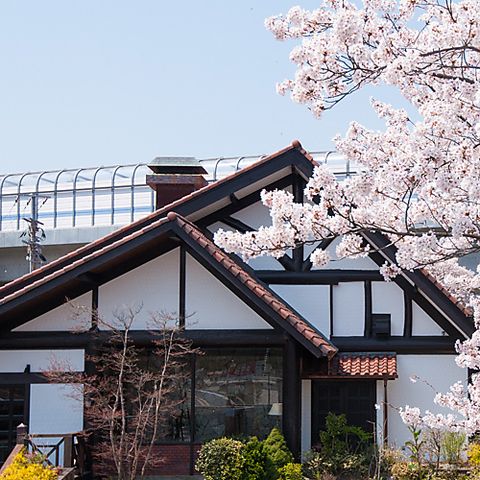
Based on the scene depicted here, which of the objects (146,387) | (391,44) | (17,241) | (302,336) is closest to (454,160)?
(391,44)

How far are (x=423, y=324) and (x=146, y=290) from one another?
498 centimetres

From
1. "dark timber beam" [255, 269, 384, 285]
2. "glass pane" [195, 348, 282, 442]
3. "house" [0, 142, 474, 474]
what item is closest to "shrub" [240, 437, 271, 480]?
"house" [0, 142, 474, 474]

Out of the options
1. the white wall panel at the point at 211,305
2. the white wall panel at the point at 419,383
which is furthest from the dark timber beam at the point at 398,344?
the white wall panel at the point at 211,305

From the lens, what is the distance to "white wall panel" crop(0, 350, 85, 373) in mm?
14000

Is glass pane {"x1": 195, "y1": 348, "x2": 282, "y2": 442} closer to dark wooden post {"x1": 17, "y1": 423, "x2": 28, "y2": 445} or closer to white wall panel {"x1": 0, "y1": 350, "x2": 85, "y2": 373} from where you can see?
white wall panel {"x1": 0, "y1": 350, "x2": 85, "y2": 373}

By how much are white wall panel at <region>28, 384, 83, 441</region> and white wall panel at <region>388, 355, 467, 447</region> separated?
18.1 feet

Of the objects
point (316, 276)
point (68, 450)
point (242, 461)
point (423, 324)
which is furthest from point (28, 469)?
point (423, 324)

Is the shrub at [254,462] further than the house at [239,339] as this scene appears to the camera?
No

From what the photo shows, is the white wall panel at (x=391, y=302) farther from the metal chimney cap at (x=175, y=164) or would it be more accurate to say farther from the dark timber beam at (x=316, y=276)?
the metal chimney cap at (x=175, y=164)

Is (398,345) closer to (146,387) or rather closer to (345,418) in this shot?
(345,418)

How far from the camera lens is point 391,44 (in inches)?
345

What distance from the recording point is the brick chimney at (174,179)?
16.7m

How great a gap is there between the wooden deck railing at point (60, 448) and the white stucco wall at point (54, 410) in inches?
8.0

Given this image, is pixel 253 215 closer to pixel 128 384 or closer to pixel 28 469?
pixel 128 384
